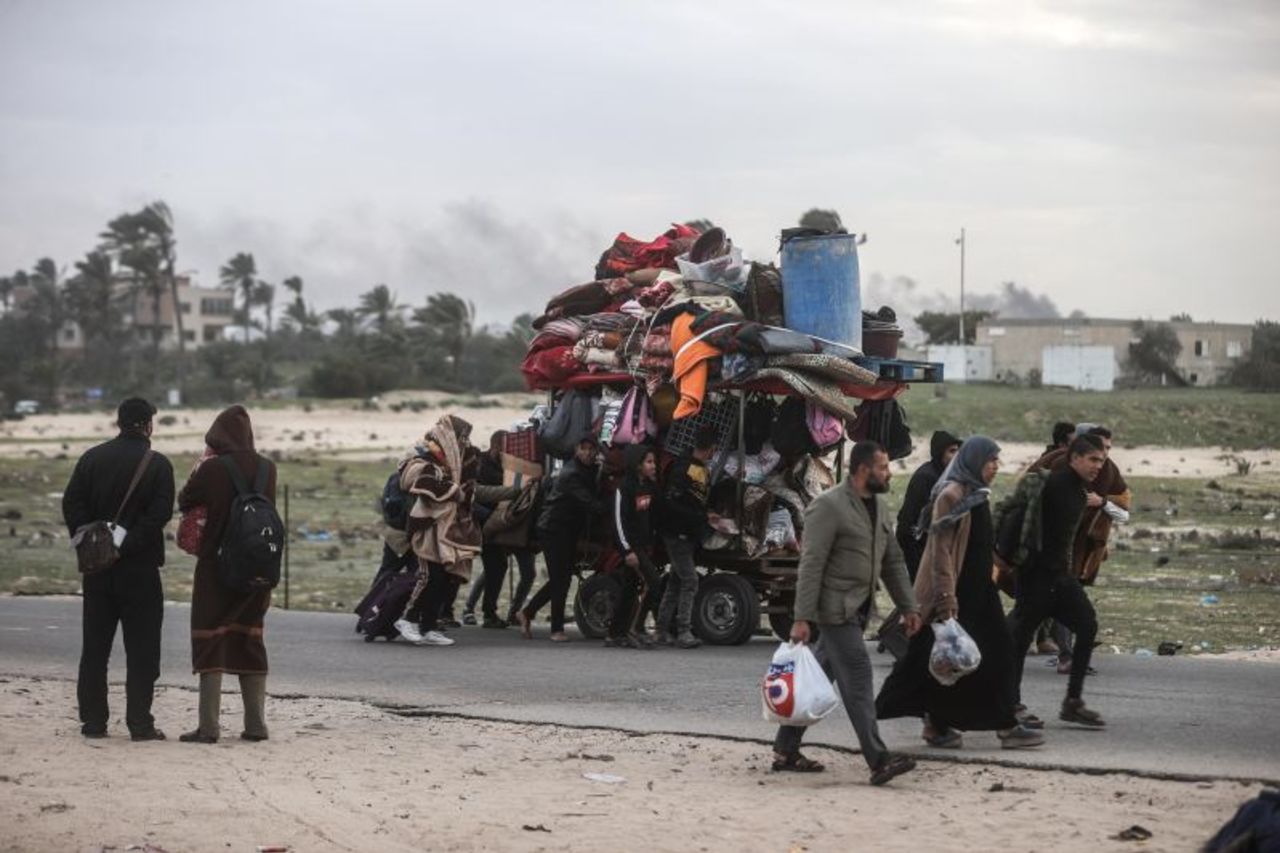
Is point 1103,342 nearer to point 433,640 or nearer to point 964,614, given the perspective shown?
point 433,640

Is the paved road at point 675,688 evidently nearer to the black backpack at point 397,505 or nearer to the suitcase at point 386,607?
the suitcase at point 386,607

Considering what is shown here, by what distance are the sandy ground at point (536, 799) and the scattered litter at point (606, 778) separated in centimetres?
1

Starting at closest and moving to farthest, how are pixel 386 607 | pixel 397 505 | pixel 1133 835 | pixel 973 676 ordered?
1. pixel 1133 835
2. pixel 973 676
3. pixel 386 607
4. pixel 397 505

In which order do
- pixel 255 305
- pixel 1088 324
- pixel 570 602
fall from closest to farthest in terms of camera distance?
pixel 570 602
pixel 1088 324
pixel 255 305

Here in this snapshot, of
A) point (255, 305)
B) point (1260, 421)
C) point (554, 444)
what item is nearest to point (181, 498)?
point (554, 444)

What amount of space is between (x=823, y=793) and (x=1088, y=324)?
9608cm

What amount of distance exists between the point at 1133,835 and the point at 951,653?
190 cm

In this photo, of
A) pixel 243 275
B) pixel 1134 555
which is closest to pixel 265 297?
pixel 243 275

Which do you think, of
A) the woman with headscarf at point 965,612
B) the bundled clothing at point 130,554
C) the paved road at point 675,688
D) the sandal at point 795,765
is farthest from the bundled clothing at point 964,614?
the bundled clothing at point 130,554

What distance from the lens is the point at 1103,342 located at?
104 meters

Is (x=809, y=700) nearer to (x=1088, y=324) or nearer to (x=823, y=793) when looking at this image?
(x=823, y=793)

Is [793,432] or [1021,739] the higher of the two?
[793,432]

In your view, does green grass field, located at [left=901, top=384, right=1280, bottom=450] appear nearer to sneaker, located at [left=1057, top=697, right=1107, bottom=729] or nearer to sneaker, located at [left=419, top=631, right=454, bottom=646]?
Result: sneaker, located at [left=419, top=631, right=454, bottom=646]

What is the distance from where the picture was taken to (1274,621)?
2125 cm
